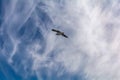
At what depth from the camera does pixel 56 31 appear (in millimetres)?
80250

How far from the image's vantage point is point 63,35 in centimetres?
7981

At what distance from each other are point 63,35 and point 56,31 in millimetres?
3793
